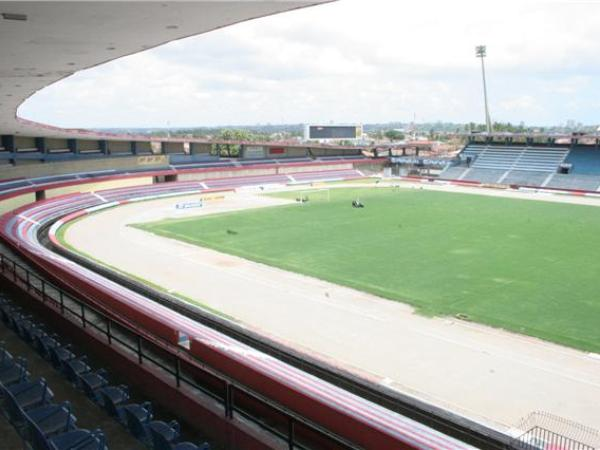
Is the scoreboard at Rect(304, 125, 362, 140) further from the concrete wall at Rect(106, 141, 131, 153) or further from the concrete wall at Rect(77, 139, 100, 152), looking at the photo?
the concrete wall at Rect(77, 139, 100, 152)

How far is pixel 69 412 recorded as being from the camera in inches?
303

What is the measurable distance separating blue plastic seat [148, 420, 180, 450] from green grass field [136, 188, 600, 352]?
14104 millimetres

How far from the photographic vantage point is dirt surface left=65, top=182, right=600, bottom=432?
1391 cm

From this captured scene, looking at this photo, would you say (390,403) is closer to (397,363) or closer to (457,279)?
(397,363)

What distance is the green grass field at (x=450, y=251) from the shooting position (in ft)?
67.9

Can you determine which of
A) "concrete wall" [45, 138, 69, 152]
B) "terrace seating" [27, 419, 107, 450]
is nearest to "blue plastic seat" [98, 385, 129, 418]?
"terrace seating" [27, 419, 107, 450]

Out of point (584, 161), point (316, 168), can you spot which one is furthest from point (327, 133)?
point (584, 161)

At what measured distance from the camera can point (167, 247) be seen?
33156 millimetres

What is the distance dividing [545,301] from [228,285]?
43.5ft

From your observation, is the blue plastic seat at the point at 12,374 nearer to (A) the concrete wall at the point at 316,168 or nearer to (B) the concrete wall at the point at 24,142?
(B) the concrete wall at the point at 24,142

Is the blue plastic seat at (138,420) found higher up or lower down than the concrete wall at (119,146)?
lower down

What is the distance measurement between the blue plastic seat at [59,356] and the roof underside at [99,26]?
5595 mm

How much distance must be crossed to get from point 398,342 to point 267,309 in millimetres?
5673

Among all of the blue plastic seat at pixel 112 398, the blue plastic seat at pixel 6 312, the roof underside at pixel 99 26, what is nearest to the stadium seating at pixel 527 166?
the roof underside at pixel 99 26
